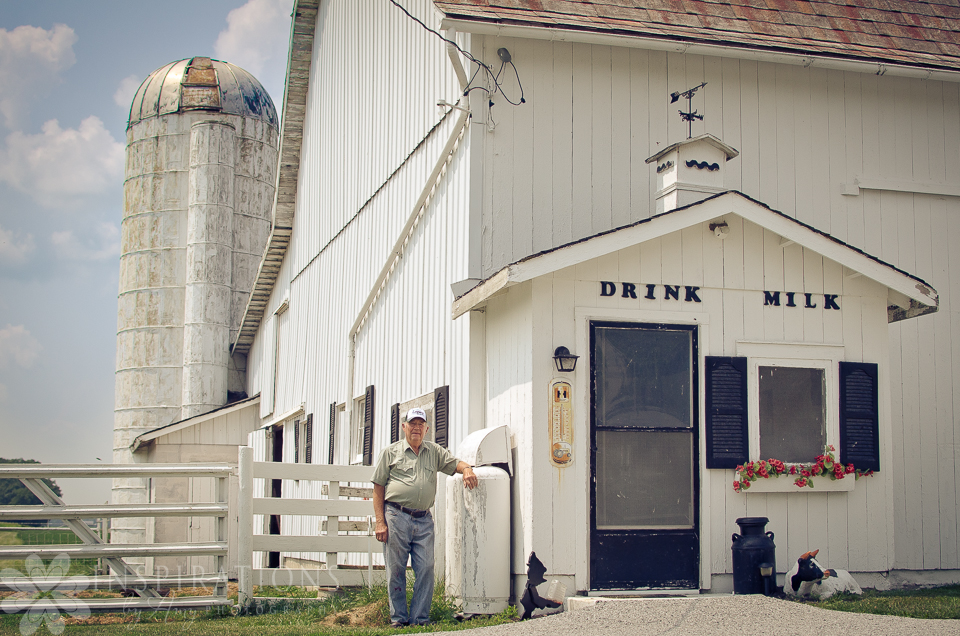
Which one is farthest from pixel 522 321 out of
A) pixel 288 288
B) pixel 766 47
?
pixel 288 288

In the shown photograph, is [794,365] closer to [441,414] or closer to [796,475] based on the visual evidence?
[796,475]

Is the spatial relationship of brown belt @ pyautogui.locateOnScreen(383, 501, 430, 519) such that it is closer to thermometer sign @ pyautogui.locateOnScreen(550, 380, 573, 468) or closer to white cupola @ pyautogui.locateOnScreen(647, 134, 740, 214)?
thermometer sign @ pyautogui.locateOnScreen(550, 380, 573, 468)

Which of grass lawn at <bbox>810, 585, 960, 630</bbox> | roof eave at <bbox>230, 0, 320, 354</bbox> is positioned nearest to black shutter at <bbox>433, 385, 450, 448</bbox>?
grass lawn at <bbox>810, 585, 960, 630</bbox>

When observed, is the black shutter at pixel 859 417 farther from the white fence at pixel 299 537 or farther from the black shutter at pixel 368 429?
the black shutter at pixel 368 429

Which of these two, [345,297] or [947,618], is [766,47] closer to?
[947,618]

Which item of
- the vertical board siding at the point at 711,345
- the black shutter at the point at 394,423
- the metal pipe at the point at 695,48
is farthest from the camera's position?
the black shutter at the point at 394,423

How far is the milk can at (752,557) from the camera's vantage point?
786 centimetres

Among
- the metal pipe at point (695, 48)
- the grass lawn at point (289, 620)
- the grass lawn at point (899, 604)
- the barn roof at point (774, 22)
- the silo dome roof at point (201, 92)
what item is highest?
the silo dome roof at point (201, 92)

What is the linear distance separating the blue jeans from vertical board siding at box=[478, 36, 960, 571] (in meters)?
2.85

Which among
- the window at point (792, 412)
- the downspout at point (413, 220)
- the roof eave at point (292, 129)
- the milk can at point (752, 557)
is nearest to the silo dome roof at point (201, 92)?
the roof eave at point (292, 129)

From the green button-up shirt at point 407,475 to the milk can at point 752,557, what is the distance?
8.14 ft

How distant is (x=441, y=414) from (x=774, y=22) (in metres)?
5.49

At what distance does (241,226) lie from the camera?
25062mm

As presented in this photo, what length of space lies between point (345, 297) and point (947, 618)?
408 inches
